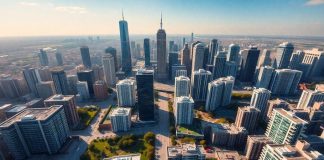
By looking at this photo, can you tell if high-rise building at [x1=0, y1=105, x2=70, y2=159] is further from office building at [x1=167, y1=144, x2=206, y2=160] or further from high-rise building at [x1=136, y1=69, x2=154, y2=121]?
office building at [x1=167, y1=144, x2=206, y2=160]

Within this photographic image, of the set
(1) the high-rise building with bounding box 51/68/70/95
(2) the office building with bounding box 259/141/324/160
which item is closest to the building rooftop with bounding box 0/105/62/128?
(1) the high-rise building with bounding box 51/68/70/95

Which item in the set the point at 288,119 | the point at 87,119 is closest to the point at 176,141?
the point at 288,119

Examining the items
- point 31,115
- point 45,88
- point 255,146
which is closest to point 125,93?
point 31,115

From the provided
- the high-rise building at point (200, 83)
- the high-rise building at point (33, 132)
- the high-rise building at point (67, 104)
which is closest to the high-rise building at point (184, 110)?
the high-rise building at point (200, 83)

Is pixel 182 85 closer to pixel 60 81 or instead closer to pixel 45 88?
pixel 60 81

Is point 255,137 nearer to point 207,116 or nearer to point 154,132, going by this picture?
point 207,116

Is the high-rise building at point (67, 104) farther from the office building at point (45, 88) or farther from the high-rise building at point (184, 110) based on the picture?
the high-rise building at point (184, 110)

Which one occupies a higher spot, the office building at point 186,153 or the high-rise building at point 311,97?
the high-rise building at point 311,97

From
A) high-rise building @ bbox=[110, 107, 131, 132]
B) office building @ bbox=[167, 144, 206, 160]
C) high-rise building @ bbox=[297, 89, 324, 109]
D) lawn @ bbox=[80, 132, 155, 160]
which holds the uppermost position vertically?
high-rise building @ bbox=[297, 89, 324, 109]
